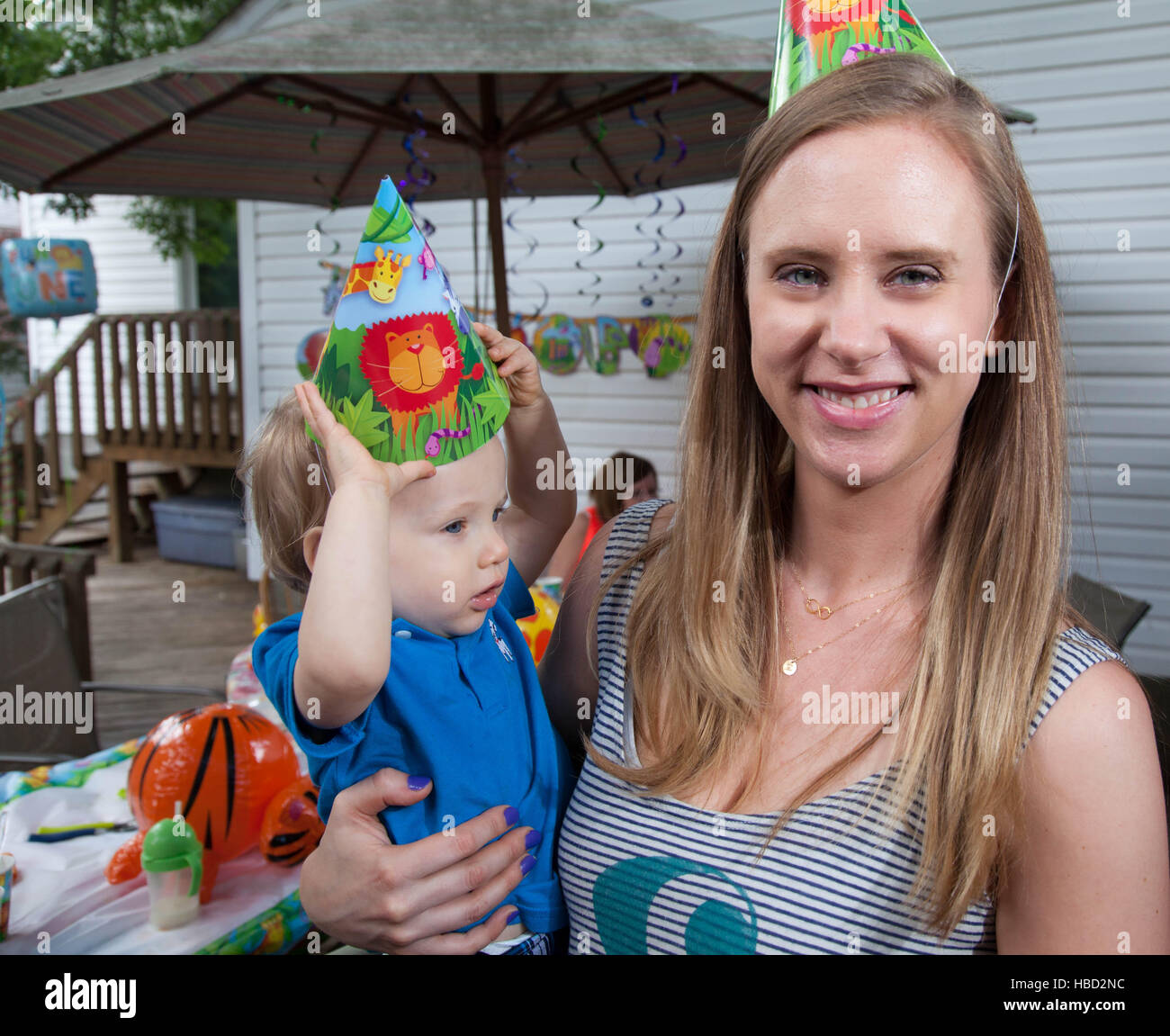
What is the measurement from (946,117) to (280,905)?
186cm

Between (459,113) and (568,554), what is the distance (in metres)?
2.01

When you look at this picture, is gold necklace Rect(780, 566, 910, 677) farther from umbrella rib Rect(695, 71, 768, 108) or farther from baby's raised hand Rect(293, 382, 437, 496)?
umbrella rib Rect(695, 71, 768, 108)

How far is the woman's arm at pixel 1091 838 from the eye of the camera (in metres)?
1.04

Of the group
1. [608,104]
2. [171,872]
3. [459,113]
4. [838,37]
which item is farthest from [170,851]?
[608,104]

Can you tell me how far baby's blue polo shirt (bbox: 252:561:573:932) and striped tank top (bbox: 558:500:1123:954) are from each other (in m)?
0.14

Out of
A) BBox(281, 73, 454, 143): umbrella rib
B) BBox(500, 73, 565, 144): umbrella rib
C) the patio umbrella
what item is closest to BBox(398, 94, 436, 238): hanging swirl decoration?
the patio umbrella

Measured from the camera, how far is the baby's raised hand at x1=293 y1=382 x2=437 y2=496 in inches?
46.9

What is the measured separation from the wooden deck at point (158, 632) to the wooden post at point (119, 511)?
0.16 meters

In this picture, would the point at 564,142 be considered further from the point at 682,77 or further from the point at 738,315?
the point at 738,315

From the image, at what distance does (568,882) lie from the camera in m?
1.32

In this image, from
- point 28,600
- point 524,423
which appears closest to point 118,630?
point 28,600

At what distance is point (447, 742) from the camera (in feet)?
4.44

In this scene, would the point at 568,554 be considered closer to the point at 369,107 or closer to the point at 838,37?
the point at 369,107

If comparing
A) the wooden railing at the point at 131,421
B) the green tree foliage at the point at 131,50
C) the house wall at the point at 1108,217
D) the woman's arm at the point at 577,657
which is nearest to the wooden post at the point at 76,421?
the wooden railing at the point at 131,421
